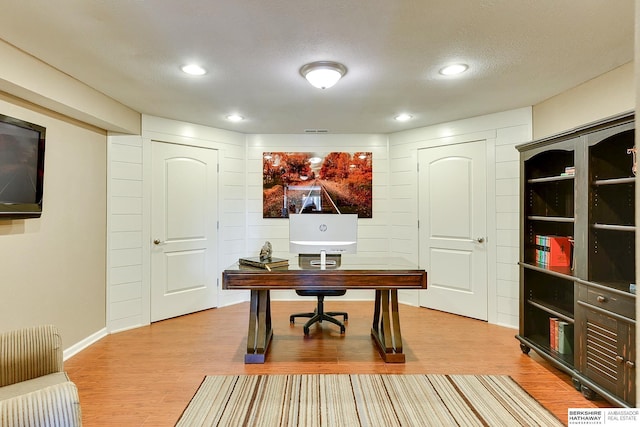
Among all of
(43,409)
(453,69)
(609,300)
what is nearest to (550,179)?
(609,300)

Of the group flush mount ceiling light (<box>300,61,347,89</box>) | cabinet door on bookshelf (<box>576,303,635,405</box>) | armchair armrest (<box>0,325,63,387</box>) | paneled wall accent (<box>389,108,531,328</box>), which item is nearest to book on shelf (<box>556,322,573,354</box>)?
cabinet door on bookshelf (<box>576,303,635,405</box>)

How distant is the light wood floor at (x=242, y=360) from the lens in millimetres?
2320

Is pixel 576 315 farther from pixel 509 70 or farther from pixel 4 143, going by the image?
pixel 4 143

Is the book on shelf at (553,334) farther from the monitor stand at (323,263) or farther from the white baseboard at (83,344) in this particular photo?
the white baseboard at (83,344)

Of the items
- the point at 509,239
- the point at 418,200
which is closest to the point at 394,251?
the point at 418,200

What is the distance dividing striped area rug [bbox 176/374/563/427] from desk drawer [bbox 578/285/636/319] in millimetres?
769

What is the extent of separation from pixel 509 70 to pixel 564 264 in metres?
1.65

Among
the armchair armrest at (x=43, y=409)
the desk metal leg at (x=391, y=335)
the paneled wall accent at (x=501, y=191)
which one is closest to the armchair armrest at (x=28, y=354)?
the armchair armrest at (x=43, y=409)

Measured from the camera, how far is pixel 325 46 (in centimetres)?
229

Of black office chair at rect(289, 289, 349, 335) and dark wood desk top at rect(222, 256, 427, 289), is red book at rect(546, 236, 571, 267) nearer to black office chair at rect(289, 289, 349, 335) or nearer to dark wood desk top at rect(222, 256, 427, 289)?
dark wood desk top at rect(222, 256, 427, 289)

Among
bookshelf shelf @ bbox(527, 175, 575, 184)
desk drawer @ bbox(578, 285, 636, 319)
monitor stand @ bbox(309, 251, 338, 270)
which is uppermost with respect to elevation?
bookshelf shelf @ bbox(527, 175, 575, 184)

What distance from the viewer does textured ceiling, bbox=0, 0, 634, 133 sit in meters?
1.87

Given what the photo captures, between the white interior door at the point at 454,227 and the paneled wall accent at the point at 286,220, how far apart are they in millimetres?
554

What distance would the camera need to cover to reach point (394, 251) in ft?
16.1
